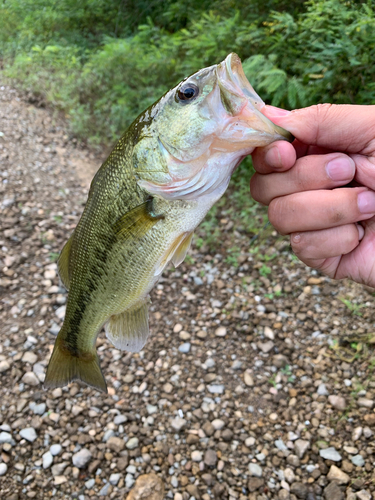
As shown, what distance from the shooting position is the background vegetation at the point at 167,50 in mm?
3699

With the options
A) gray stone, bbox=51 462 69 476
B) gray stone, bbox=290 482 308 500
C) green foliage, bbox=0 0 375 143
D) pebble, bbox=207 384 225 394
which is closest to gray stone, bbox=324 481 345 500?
gray stone, bbox=290 482 308 500

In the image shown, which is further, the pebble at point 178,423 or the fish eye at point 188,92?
the pebble at point 178,423

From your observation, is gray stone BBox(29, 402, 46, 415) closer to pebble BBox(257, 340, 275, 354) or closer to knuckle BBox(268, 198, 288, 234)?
pebble BBox(257, 340, 275, 354)

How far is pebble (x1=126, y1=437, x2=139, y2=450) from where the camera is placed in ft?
9.04

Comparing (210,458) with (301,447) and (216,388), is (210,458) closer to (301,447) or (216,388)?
(216,388)

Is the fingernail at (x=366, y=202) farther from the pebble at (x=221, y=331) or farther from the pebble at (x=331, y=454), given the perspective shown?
the pebble at (x=221, y=331)

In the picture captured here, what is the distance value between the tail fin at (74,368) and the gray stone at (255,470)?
1.36m

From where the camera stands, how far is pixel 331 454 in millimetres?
2551

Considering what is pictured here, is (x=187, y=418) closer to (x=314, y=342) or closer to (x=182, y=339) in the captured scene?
(x=182, y=339)

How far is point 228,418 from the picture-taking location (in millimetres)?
2869

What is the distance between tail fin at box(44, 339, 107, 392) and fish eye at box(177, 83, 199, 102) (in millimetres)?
1381

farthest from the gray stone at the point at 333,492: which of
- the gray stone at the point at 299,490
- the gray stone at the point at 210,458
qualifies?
the gray stone at the point at 210,458

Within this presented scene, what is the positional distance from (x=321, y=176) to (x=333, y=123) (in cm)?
22

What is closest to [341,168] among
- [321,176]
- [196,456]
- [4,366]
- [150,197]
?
[321,176]
